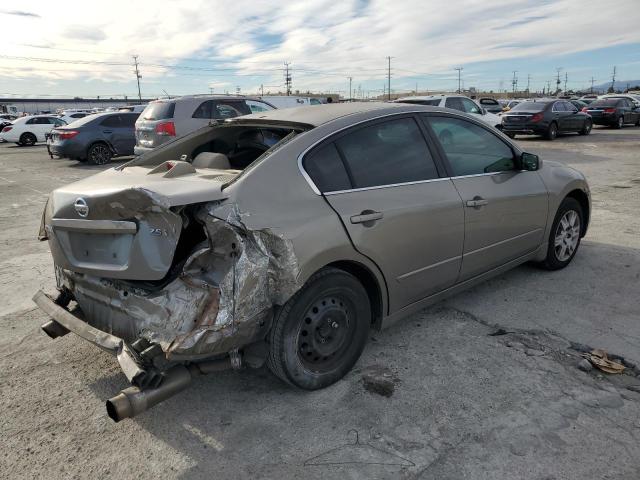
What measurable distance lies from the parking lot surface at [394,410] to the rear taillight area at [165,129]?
318 inches

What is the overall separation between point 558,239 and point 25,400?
15.1 ft

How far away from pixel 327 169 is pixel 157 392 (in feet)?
5.13

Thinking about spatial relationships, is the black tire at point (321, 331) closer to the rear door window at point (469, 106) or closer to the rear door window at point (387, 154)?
the rear door window at point (387, 154)

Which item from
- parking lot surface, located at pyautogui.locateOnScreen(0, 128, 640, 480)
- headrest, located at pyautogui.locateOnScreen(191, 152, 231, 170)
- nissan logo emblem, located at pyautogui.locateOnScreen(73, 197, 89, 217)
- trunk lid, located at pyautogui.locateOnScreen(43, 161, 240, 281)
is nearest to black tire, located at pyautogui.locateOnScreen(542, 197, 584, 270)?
parking lot surface, located at pyautogui.locateOnScreen(0, 128, 640, 480)

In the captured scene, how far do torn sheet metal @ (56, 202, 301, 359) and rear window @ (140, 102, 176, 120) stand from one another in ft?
33.6

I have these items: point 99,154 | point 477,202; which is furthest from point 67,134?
point 477,202

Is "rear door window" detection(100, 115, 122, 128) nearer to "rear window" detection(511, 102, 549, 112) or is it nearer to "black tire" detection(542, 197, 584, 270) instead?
"rear window" detection(511, 102, 549, 112)

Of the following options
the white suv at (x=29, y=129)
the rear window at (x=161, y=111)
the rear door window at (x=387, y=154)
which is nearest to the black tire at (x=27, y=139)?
the white suv at (x=29, y=129)

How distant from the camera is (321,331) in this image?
3.03 meters

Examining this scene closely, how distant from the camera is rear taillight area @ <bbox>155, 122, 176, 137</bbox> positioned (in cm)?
1195

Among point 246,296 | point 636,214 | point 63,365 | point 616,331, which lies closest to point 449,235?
point 616,331

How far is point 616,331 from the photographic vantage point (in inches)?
149

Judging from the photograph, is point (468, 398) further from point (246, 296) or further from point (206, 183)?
point (206, 183)

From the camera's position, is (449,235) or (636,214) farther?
(636,214)
